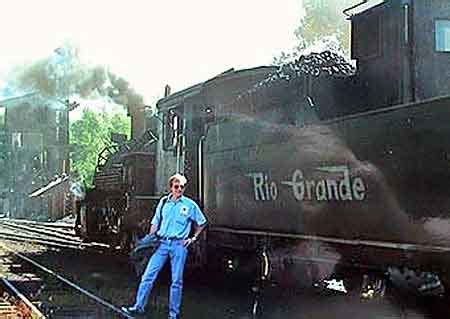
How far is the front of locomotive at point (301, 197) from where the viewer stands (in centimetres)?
628

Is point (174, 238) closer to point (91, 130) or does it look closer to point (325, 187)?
point (325, 187)

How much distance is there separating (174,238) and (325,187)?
192 centimetres

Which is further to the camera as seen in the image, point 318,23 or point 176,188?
point 318,23

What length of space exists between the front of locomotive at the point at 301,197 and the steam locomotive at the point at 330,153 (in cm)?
1

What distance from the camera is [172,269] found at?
8.27 metres

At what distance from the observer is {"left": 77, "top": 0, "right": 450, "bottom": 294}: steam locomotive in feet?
19.6

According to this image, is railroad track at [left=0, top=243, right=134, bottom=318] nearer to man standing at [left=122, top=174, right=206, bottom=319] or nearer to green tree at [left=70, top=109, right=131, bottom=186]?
man standing at [left=122, top=174, right=206, bottom=319]

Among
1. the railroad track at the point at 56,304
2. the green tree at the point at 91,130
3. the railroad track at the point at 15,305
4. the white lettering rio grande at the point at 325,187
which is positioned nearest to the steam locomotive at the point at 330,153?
the white lettering rio grande at the point at 325,187

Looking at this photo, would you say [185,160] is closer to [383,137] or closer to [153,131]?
[153,131]

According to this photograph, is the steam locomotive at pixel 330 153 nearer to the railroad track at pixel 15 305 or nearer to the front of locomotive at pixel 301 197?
the front of locomotive at pixel 301 197

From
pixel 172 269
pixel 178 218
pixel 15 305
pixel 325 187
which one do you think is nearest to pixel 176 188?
pixel 178 218

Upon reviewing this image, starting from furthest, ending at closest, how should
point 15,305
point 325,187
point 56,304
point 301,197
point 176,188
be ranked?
point 56,304 → point 15,305 → point 176,188 → point 301,197 → point 325,187

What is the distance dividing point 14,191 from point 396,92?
155 feet

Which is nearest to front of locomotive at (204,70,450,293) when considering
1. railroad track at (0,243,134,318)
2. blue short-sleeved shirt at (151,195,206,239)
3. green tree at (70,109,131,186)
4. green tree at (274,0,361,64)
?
blue short-sleeved shirt at (151,195,206,239)
